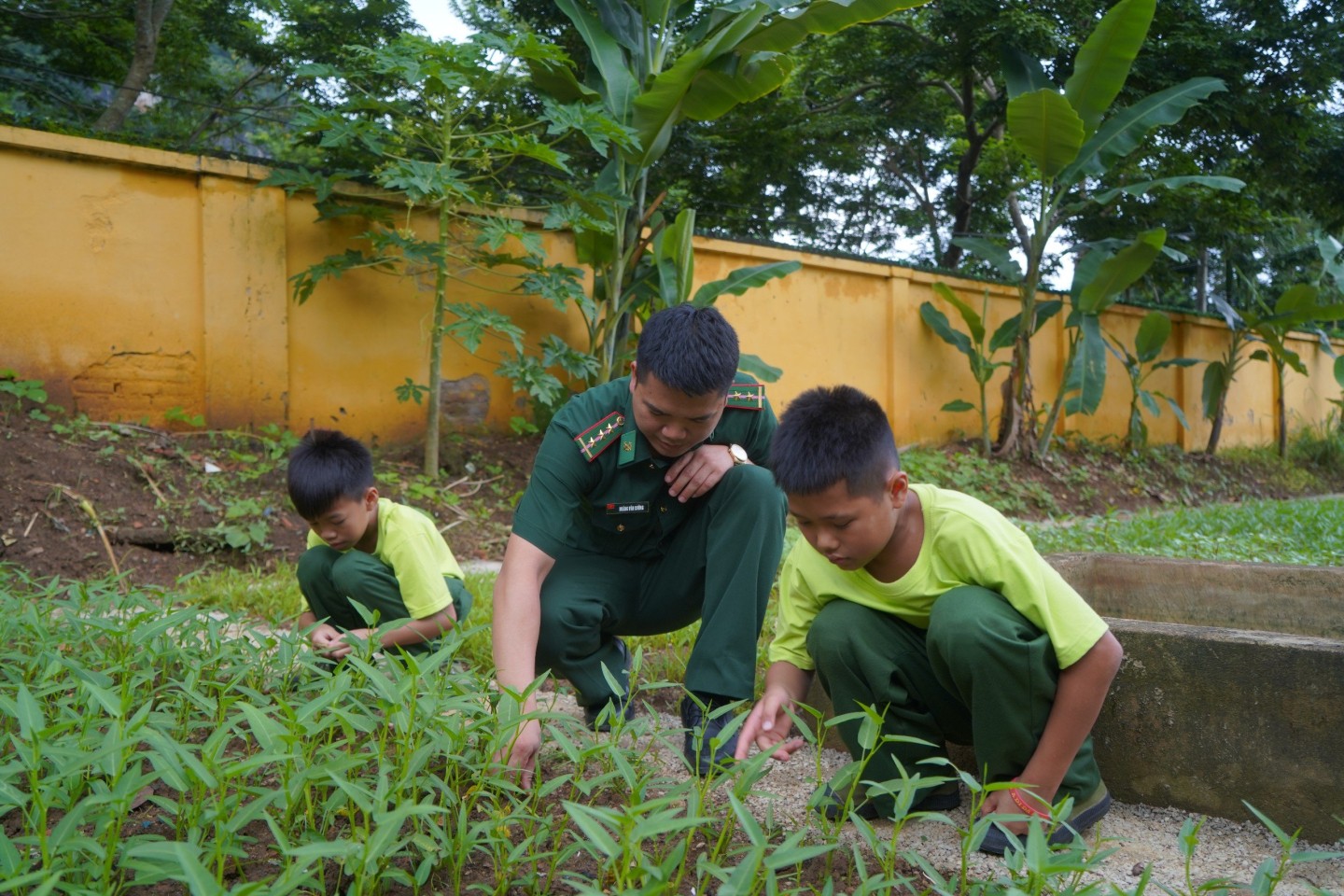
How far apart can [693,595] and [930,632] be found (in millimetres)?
801

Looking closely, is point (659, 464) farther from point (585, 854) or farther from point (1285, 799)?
point (1285, 799)

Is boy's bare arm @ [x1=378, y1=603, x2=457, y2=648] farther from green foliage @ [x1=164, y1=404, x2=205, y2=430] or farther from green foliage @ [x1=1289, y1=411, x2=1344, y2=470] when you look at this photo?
green foliage @ [x1=1289, y1=411, x2=1344, y2=470]

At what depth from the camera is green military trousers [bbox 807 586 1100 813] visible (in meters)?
1.80

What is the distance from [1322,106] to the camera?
35.6 ft

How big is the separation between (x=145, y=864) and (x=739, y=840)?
2.82ft

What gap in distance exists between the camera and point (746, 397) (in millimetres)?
2604

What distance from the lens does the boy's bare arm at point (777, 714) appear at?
69.3 inches

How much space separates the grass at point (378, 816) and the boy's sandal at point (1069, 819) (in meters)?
0.06

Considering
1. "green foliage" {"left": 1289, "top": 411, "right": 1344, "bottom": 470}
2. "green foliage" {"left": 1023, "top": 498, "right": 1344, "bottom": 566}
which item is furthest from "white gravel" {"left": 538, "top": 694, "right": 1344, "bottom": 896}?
"green foliage" {"left": 1289, "top": 411, "right": 1344, "bottom": 470}

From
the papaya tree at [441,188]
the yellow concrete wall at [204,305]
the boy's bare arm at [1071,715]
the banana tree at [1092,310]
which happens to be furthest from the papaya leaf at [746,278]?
the boy's bare arm at [1071,715]

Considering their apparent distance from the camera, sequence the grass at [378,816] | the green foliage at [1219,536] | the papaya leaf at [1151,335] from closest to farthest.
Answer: the grass at [378,816], the green foliage at [1219,536], the papaya leaf at [1151,335]

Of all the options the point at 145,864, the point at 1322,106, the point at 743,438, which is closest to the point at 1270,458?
the point at 1322,106

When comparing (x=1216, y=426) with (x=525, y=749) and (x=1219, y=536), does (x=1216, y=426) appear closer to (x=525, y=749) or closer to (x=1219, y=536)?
(x=1219, y=536)

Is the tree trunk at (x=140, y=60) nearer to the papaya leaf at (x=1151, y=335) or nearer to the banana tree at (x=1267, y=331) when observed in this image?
the papaya leaf at (x=1151, y=335)
